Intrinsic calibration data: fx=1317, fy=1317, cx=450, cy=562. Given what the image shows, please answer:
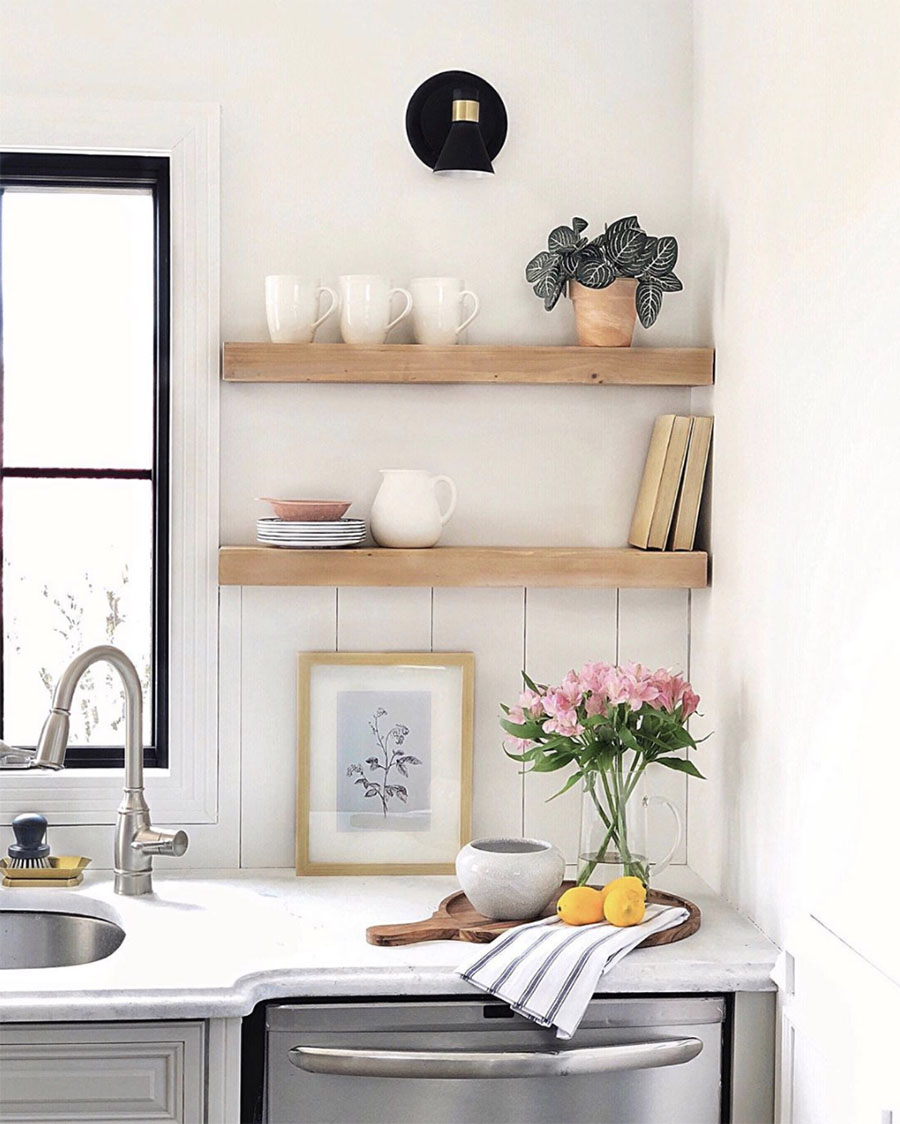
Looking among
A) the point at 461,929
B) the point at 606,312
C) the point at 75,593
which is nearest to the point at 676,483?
the point at 606,312

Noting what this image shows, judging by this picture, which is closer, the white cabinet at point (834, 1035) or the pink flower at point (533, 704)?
the white cabinet at point (834, 1035)

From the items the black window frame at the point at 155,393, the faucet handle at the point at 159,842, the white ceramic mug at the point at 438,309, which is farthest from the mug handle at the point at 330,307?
the faucet handle at the point at 159,842

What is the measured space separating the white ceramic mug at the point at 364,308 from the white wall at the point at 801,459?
0.54 metres

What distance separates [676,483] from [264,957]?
997mm

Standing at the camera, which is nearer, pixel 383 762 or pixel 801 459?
pixel 801 459

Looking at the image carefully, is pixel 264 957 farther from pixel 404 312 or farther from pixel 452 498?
pixel 404 312

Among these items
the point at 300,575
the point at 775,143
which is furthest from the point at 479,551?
the point at 775,143

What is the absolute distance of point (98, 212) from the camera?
226 cm

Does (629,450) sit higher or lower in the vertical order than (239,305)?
lower

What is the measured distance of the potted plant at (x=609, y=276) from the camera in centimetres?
212

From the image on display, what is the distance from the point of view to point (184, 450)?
87.4 inches

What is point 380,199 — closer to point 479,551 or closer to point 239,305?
point 239,305

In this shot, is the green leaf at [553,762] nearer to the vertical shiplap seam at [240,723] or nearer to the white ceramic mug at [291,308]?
the vertical shiplap seam at [240,723]

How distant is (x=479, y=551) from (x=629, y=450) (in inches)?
13.8
